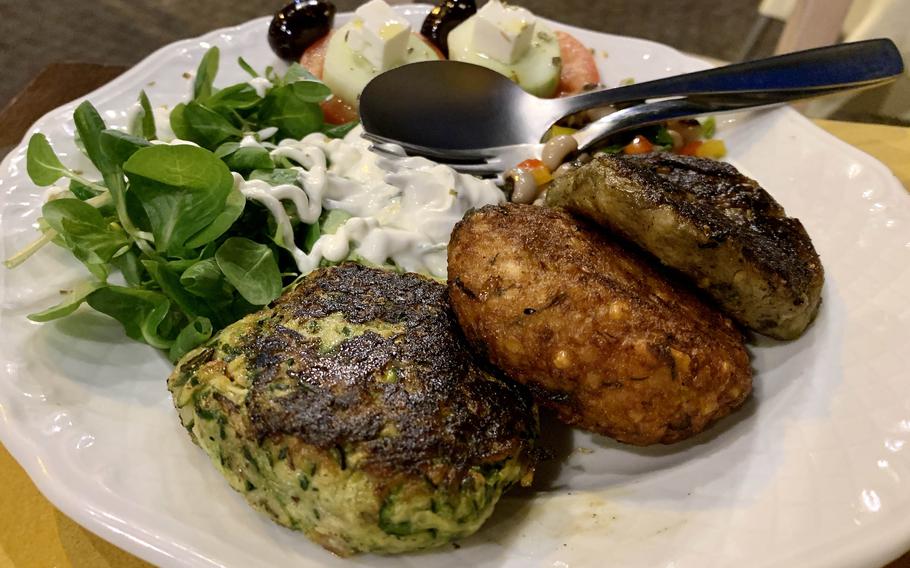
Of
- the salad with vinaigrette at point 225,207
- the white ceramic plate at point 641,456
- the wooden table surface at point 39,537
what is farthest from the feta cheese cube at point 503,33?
the wooden table surface at point 39,537

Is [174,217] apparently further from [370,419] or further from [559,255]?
[559,255]

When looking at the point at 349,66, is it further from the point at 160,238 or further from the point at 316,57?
the point at 160,238

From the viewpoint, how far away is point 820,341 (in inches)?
68.4

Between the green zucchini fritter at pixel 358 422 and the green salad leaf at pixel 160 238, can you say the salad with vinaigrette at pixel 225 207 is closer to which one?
the green salad leaf at pixel 160 238

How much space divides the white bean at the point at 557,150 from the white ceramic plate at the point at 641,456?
77 centimetres

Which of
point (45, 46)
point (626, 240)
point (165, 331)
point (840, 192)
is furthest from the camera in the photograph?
point (45, 46)

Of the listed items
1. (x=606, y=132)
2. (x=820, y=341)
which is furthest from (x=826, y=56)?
(x=820, y=341)

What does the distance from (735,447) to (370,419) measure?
85 centimetres

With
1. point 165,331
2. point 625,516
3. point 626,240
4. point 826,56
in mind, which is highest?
point 826,56

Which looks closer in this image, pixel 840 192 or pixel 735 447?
pixel 735 447

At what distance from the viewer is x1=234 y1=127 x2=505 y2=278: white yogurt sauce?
209cm

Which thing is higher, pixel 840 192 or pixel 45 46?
pixel 840 192

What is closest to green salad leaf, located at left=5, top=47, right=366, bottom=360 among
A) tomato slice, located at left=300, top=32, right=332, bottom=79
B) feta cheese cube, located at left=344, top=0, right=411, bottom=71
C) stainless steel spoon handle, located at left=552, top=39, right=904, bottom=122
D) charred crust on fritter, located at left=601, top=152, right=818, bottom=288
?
feta cheese cube, located at left=344, top=0, right=411, bottom=71

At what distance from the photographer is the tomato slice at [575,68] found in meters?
2.90
